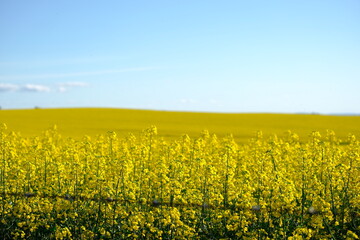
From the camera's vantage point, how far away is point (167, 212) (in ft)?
19.0

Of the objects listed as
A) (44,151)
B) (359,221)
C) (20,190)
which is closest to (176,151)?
(44,151)

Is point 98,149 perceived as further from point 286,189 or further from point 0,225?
point 286,189

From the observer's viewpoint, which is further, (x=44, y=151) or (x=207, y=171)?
(x=44, y=151)

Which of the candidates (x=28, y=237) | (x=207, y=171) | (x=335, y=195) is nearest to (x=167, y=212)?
(x=207, y=171)

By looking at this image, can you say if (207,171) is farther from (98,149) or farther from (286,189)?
(98,149)

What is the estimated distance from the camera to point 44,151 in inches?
346

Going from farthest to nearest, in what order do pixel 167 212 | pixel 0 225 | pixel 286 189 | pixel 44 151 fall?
pixel 44 151 → pixel 0 225 → pixel 286 189 → pixel 167 212

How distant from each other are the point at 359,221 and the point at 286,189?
209 cm

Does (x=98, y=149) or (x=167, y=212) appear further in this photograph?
(x=98, y=149)

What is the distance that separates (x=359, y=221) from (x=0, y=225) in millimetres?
6961

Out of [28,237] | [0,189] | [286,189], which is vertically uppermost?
[286,189]

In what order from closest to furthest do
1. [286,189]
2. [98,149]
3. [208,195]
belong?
[286,189] < [208,195] < [98,149]

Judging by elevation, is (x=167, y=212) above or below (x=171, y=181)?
below

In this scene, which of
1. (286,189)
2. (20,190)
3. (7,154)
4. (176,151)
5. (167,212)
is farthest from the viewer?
(176,151)
